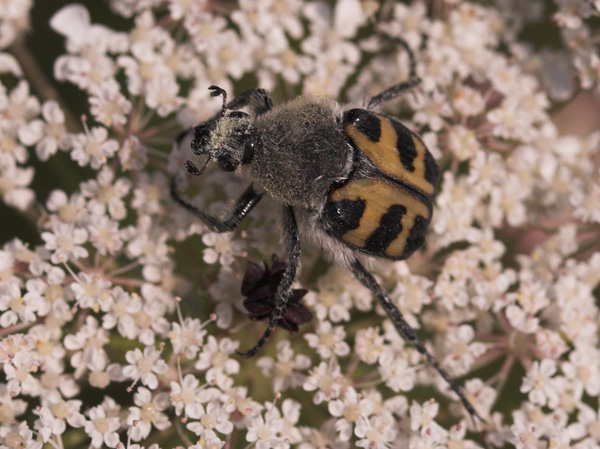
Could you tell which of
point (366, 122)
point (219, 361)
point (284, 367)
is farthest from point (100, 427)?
point (366, 122)

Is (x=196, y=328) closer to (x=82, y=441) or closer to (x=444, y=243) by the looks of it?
(x=82, y=441)

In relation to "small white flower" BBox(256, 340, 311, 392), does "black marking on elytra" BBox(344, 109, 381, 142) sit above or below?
above

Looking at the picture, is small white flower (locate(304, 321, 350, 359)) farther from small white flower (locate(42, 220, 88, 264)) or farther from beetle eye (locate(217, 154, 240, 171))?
small white flower (locate(42, 220, 88, 264))

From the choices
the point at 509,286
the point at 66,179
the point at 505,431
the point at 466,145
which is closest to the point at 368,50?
the point at 466,145

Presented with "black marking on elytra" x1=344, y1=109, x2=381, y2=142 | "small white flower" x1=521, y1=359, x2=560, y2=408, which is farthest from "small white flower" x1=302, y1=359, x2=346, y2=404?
"black marking on elytra" x1=344, y1=109, x2=381, y2=142

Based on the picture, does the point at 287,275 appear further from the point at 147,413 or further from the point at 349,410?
the point at 147,413

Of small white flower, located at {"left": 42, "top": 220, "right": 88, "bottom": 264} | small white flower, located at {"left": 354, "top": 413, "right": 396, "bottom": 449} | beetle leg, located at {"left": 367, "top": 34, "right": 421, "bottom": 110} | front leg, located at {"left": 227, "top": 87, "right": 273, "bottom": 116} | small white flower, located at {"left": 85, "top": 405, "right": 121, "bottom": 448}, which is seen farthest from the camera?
beetle leg, located at {"left": 367, "top": 34, "right": 421, "bottom": 110}
